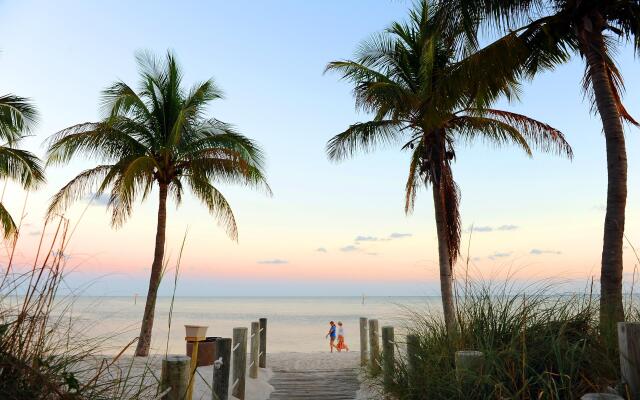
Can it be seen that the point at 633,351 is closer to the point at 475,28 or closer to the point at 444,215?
the point at 475,28

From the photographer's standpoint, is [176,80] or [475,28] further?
[176,80]

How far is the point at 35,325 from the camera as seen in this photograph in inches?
114

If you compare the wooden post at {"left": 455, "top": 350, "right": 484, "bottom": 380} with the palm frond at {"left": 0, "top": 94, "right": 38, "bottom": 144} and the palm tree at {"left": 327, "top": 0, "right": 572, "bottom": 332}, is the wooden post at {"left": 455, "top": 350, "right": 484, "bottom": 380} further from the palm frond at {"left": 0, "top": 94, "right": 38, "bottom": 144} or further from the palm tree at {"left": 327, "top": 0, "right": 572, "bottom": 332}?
the palm frond at {"left": 0, "top": 94, "right": 38, "bottom": 144}

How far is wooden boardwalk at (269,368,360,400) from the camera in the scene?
7.87 meters

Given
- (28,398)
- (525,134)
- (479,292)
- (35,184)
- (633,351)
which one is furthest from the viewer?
(35,184)

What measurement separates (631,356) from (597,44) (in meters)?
7.37

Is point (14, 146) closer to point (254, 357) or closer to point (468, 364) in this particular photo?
point (254, 357)

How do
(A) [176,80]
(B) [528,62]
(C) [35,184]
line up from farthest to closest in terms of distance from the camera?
(C) [35,184]
(A) [176,80]
(B) [528,62]

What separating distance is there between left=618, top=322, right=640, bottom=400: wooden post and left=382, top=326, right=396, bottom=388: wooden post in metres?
2.98

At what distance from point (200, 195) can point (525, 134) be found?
9202 millimetres

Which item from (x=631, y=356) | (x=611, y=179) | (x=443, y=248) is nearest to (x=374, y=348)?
(x=443, y=248)

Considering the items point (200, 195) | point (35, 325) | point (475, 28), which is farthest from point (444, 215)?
point (35, 325)

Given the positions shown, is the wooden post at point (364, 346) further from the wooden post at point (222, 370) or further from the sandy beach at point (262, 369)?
the wooden post at point (222, 370)

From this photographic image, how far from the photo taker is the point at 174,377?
3.52m
